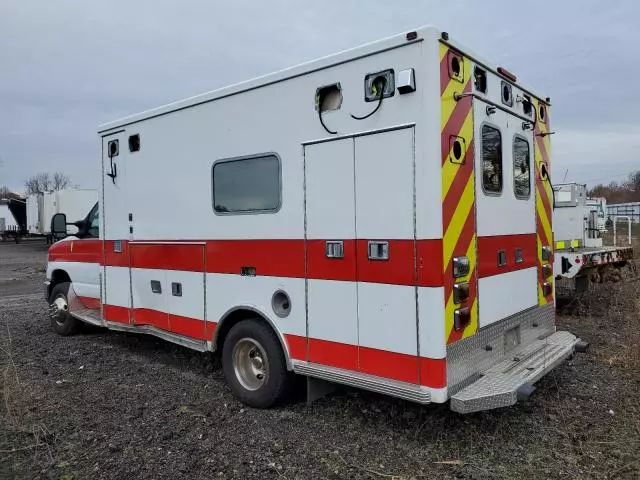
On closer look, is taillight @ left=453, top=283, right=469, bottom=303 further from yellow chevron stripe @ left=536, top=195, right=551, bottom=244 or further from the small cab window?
yellow chevron stripe @ left=536, top=195, right=551, bottom=244

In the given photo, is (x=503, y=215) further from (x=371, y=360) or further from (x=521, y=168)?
(x=371, y=360)

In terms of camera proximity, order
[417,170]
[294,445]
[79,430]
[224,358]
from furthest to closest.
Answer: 1. [224,358]
2. [79,430]
3. [294,445]
4. [417,170]

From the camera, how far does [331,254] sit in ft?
13.1

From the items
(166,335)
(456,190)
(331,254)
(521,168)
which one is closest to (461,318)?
(456,190)

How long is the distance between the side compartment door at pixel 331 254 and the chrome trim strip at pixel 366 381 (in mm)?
55

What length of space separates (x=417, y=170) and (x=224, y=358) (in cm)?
249

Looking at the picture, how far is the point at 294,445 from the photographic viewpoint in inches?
154

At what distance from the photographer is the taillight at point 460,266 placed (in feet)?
11.8

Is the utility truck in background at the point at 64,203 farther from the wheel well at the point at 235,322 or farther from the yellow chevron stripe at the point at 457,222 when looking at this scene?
the yellow chevron stripe at the point at 457,222

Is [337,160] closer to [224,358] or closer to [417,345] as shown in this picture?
[417,345]

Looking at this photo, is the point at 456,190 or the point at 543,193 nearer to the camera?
the point at 456,190

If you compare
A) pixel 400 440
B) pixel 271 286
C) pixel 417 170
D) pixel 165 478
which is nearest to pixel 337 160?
pixel 417 170

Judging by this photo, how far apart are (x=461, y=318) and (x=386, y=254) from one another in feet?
2.17

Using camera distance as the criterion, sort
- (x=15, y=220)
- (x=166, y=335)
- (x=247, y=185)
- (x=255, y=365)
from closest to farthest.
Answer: (x=247, y=185)
(x=255, y=365)
(x=166, y=335)
(x=15, y=220)
